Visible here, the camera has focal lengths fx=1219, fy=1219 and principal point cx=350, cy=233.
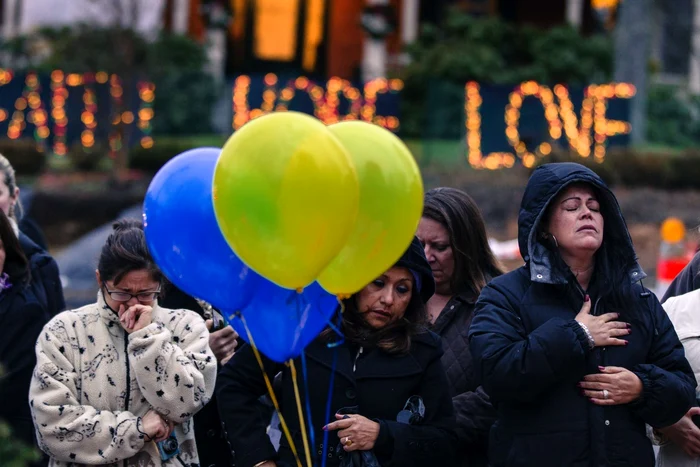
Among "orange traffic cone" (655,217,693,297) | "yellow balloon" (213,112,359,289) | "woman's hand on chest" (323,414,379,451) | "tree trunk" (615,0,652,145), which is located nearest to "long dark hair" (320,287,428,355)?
"woman's hand on chest" (323,414,379,451)

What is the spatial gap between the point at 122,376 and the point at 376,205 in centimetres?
119

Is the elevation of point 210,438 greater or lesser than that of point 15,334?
lesser

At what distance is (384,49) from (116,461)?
1911 cm

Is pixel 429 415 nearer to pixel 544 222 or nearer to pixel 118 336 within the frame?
pixel 544 222

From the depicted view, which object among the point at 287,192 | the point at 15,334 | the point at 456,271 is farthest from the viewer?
the point at 15,334

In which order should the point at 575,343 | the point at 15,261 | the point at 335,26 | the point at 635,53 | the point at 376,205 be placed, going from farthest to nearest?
1. the point at 335,26
2. the point at 635,53
3. the point at 15,261
4. the point at 575,343
5. the point at 376,205

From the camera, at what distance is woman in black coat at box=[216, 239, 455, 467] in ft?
13.9

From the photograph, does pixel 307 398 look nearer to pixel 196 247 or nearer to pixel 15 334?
pixel 196 247

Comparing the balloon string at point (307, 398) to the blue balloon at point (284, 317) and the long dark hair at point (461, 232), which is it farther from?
the long dark hair at point (461, 232)

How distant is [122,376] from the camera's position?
4.37 metres

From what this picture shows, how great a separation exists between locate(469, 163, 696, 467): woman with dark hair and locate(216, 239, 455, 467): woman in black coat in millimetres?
233

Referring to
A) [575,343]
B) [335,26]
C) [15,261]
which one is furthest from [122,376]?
[335,26]

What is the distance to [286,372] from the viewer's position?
4387 mm

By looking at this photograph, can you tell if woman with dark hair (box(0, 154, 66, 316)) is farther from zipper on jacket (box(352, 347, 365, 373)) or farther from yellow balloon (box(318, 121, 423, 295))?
yellow balloon (box(318, 121, 423, 295))
